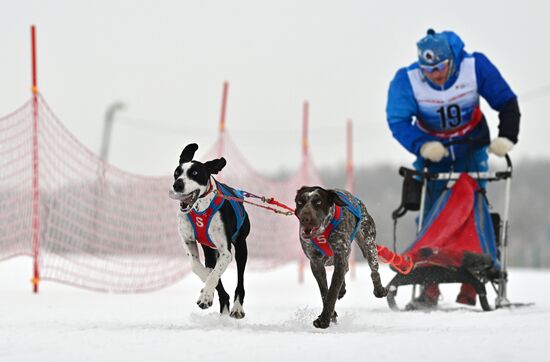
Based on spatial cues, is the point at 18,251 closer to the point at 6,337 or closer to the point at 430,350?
the point at 6,337

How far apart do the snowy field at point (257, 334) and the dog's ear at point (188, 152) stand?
0.90 meters

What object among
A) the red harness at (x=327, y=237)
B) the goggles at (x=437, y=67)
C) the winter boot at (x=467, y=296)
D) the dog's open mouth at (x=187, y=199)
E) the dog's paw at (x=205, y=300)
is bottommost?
the winter boot at (x=467, y=296)

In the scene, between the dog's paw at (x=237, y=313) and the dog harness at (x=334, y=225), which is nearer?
the dog harness at (x=334, y=225)

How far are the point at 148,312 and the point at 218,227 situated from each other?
2.07 meters

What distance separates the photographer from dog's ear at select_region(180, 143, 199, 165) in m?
4.84

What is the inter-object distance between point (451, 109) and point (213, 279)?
3.41m

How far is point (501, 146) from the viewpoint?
721cm

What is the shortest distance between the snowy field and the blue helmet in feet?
6.45

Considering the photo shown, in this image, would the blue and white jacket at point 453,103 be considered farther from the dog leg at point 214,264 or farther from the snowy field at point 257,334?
the dog leg at point 214,264

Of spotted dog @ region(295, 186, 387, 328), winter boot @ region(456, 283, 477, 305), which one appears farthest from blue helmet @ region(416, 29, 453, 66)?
spotted dog @ region(295, 186, 387, 328)

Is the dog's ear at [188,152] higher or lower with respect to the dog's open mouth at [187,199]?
higher

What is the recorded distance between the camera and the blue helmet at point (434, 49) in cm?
714

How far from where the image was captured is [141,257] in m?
10.1

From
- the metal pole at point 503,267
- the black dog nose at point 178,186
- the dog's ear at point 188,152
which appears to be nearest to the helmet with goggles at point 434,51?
the metal pole at point 503,267
